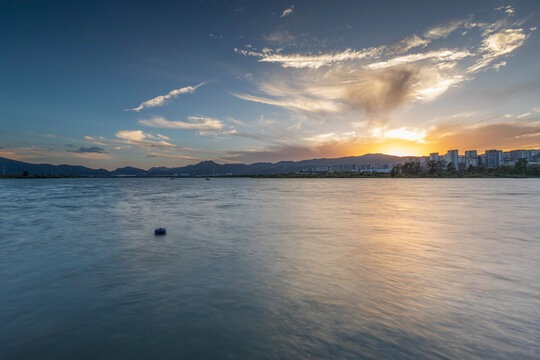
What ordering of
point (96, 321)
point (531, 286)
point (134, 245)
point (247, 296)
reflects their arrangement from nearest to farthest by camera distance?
point (96, 321)
point (247, 296)
point (531, 286)
point (134, 245)

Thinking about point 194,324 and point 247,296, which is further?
point 247,296

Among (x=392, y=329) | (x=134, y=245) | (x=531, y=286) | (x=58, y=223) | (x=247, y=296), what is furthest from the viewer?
(x=58, y=223)

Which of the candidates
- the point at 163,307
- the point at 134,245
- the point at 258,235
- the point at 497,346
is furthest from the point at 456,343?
the point at 134,245

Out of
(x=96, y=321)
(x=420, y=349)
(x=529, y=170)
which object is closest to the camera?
(x=420, y=349)

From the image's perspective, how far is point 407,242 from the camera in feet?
48.8

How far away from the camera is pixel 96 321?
20.2 ft

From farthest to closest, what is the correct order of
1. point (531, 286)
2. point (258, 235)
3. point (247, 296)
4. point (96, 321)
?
point (258, 235) < point (531, 286) < point (247, 296) < point (96, 321)

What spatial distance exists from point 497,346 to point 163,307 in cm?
769

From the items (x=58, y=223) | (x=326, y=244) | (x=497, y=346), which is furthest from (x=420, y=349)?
(x=58, y=223)

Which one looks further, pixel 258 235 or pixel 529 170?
pixel 529 170

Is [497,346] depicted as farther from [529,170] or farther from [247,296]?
[529,170]

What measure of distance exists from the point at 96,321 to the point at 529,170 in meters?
254

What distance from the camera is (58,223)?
21.8m

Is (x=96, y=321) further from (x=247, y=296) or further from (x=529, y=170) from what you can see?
(x=529, y=170)
